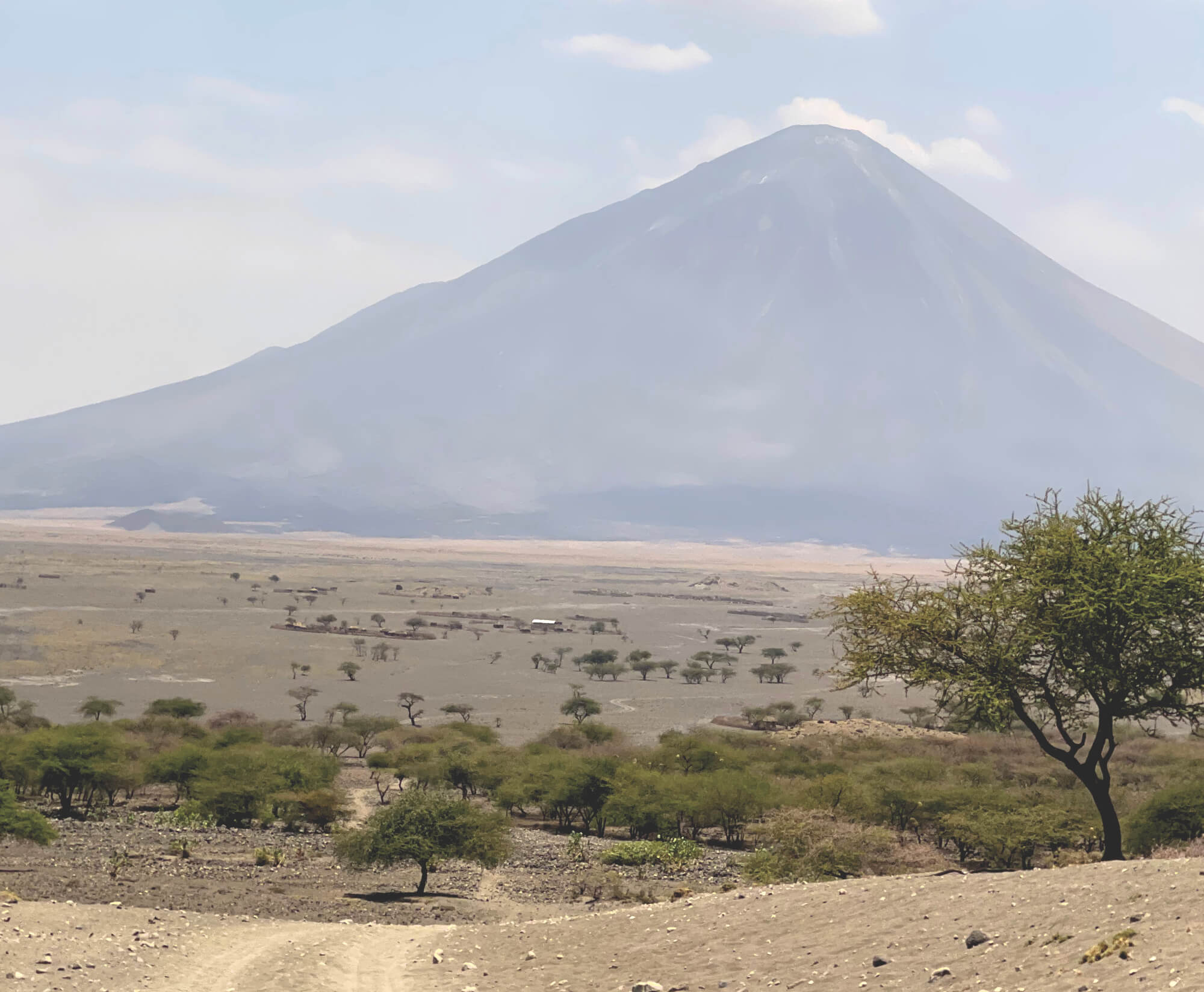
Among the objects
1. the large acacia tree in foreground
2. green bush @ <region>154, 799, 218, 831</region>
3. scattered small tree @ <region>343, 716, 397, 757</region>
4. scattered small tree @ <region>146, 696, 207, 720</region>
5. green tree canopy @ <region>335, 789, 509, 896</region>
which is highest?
the large acacia tree in foreground

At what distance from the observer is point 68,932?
54.8 feet

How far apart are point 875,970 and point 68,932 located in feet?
37.6

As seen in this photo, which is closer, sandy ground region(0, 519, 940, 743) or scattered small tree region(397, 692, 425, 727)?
scattered small tree region(397, 692, 425, 727)

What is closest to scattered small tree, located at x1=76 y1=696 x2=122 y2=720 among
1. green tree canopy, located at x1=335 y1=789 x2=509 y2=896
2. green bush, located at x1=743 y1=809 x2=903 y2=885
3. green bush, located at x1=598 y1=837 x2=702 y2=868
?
green bush, located at x1=598 y1=837 x2=702 y2=868

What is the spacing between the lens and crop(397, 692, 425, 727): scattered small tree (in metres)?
72.7

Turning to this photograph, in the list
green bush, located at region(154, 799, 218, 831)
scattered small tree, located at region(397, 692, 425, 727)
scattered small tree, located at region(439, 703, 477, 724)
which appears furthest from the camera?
scattered small tree, located at region(439, 703, 477, 724)

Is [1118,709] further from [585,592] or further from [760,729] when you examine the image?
[585,592]

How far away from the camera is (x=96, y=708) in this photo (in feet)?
213

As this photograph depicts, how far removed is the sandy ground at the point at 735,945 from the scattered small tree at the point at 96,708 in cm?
5014

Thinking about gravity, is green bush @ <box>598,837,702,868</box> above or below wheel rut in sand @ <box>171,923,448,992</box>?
below

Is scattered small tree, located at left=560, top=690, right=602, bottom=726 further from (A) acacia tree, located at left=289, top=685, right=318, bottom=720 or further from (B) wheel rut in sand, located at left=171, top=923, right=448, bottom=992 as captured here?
(B) wheel rut in sand, located at left=171, top=923, right=448, bottom=992

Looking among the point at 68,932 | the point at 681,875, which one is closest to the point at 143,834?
the point at 681,875

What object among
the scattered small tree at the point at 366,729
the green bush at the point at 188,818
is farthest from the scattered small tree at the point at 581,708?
the green bush at the point at 188,818

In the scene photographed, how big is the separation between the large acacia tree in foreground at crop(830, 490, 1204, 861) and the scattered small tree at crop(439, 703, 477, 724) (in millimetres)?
51572
